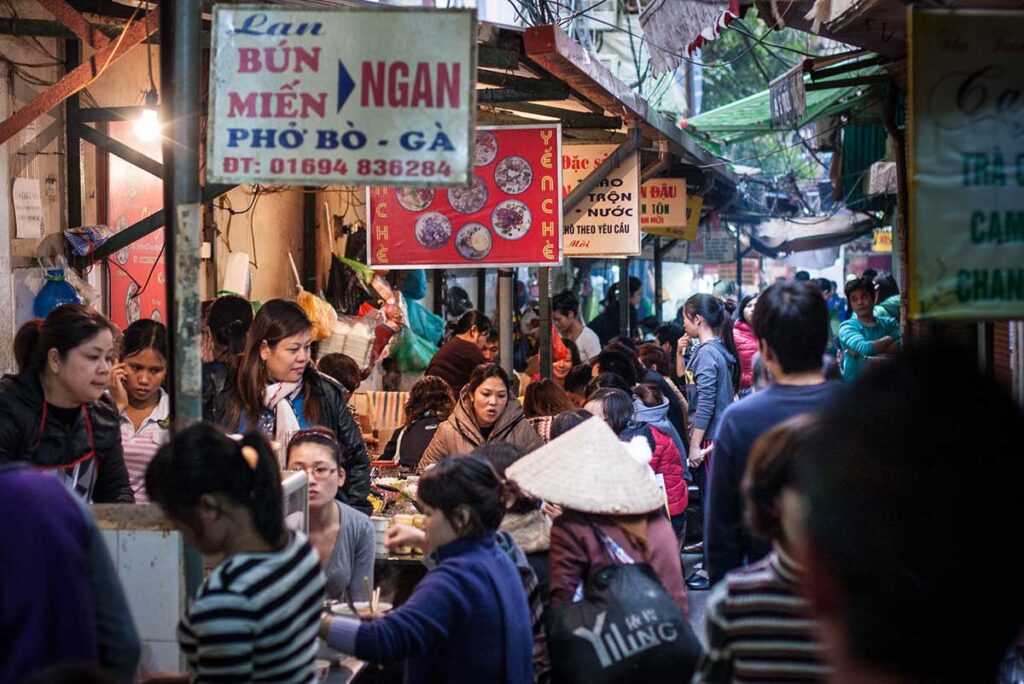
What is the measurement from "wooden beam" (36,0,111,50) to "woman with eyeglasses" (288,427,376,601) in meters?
3.08

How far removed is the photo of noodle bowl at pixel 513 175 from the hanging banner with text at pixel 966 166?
531cm

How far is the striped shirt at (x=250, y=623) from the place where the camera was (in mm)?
3209

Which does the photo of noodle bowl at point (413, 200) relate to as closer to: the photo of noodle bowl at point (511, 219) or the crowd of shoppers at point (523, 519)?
the photo of noodle bowl at point (511, 219)

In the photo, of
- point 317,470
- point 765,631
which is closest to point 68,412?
point 317,470

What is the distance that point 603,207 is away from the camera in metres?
11.5

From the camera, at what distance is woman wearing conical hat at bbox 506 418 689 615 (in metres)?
5.04

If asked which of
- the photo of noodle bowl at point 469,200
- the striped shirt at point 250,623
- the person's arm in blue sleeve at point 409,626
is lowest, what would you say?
the person's arm in blue sleeve at point 409,626

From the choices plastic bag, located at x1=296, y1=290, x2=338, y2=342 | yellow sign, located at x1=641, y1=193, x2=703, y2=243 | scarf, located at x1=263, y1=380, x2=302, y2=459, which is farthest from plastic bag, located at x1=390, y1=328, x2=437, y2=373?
scarf, located at x1=263, y1=380, x2=302, y2=459

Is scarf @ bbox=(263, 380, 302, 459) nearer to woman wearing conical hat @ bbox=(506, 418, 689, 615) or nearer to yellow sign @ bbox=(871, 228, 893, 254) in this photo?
woman wearing conical hat @ bbox=(506, 418, 689, 615)

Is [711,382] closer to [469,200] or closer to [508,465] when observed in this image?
A: [469,200]

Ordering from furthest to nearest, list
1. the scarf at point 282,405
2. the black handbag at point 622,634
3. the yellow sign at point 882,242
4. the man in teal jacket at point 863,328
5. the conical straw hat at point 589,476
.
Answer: the yellow sign at point 882,242, the man in teal jacket at point 863,328, the scarf at point 282,405, the conical straw hat at point 589,476, the black handbag at point 622,634

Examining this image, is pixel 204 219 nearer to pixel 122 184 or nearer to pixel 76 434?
pixel 122 184

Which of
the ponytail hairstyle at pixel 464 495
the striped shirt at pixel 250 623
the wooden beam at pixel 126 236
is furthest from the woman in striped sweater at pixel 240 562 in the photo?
the wooden beam at pixel 126 236

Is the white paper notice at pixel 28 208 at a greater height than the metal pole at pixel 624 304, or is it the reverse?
the white paper notice at pixel 28 208
